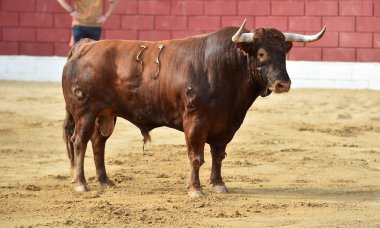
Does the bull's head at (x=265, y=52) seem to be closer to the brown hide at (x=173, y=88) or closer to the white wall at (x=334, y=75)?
the brown hide at (x=173, y=88)

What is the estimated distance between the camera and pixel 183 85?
27.7ft

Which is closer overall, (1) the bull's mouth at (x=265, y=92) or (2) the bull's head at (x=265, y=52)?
(2) the bull's head at (x=265, y=52)

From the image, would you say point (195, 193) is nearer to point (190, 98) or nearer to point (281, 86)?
point (190, 98)

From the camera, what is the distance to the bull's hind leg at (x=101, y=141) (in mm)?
8961

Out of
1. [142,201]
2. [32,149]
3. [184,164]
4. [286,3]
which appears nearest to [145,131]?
[142,201]

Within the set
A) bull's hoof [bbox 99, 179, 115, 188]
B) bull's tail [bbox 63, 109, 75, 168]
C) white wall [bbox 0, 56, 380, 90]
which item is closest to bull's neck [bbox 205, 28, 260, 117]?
bull's hoof [bbox 99, 179, 115, 188]

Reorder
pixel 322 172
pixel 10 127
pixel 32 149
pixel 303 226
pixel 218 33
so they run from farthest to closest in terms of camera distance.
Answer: pixel 10 127 → pixel 32 149 → pixel 322 172 → pixel 218 33 → pixel 303 226

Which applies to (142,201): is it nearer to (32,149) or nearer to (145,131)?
(145,131)

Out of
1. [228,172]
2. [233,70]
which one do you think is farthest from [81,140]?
[228,172]

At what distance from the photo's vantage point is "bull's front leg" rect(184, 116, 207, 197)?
8.34 m

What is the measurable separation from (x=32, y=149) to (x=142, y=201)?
3.17m

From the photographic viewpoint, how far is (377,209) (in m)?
7.86

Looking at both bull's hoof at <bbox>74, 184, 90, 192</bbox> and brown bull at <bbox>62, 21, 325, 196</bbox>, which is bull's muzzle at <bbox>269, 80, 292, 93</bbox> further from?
bull's hoof at <bbox>74, 184, 90, 192</bbox>

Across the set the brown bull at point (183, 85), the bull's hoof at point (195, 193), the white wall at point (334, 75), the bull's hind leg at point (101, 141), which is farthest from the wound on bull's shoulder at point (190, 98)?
the white wall at point (334, 75)
